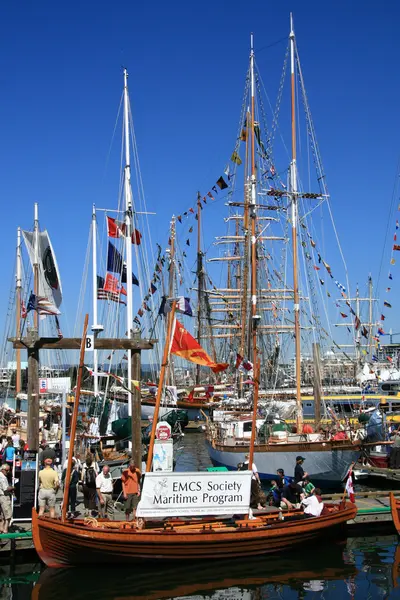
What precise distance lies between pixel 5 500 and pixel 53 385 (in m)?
19.1

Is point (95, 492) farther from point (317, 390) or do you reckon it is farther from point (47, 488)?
point (317, 390)

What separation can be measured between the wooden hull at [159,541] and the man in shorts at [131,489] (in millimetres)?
1651

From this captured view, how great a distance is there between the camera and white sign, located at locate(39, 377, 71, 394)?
99.6 feet

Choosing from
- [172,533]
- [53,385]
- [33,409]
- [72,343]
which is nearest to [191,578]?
[172,533]

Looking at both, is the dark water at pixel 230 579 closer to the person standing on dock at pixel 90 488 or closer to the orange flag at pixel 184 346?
the person standing on dock at pixel 90 488

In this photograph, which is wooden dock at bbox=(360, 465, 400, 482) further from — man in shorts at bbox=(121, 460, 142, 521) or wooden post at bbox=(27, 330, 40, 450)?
wooden post at bbox=(27, 330, 40, 450)

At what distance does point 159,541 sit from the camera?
53.3 feet

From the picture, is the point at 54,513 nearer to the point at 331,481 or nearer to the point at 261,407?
the point at 331,481

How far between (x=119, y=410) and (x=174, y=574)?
75.7 ft

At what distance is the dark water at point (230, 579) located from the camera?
15023mm

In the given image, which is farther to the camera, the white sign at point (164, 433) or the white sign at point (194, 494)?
the white sign at point (164, 433)

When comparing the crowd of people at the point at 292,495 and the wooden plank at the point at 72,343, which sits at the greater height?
the wooden plank at the point at 72,343

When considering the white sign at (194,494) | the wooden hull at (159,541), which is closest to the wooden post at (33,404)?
→ the wooden hull at (159,541)

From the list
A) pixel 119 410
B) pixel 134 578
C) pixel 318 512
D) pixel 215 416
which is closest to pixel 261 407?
pixel 215 416
